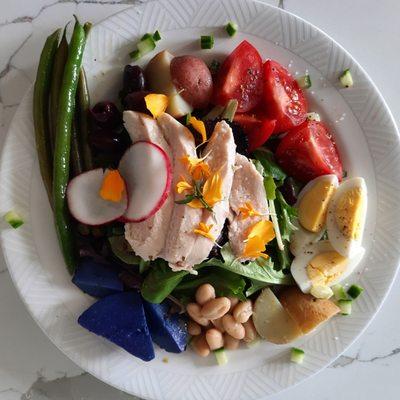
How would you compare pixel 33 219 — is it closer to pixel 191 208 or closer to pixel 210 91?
pixel 191 208

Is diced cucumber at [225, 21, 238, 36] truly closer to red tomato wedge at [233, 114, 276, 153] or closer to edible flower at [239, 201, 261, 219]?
red tomato wedge at [233, 114, 276, 153]

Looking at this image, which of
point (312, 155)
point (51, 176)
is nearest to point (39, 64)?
point (51, 176)

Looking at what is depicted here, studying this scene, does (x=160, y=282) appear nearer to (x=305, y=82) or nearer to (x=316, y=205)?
(x=316, y=205)

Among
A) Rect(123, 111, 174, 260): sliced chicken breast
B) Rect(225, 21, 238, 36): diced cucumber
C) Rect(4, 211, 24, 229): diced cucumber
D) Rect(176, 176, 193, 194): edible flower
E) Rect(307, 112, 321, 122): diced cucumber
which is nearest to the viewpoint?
Rect(176, 176, 193, 194): edible flower

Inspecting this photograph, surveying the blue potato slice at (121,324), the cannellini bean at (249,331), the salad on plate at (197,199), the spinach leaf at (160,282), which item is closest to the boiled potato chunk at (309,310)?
the salad on plate at (197,199)

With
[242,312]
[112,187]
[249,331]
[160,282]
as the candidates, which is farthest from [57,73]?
[249,331]

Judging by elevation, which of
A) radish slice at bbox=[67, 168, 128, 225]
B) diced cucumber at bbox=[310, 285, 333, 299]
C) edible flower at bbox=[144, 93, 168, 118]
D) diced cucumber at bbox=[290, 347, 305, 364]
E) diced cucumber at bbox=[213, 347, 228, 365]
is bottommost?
diced cucumber at bbox=[213, 347, 228, 365]

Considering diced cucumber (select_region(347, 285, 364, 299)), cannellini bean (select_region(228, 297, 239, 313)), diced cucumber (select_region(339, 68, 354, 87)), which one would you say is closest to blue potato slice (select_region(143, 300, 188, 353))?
cannellini bean (select_region(228, 297, 239, 313))
